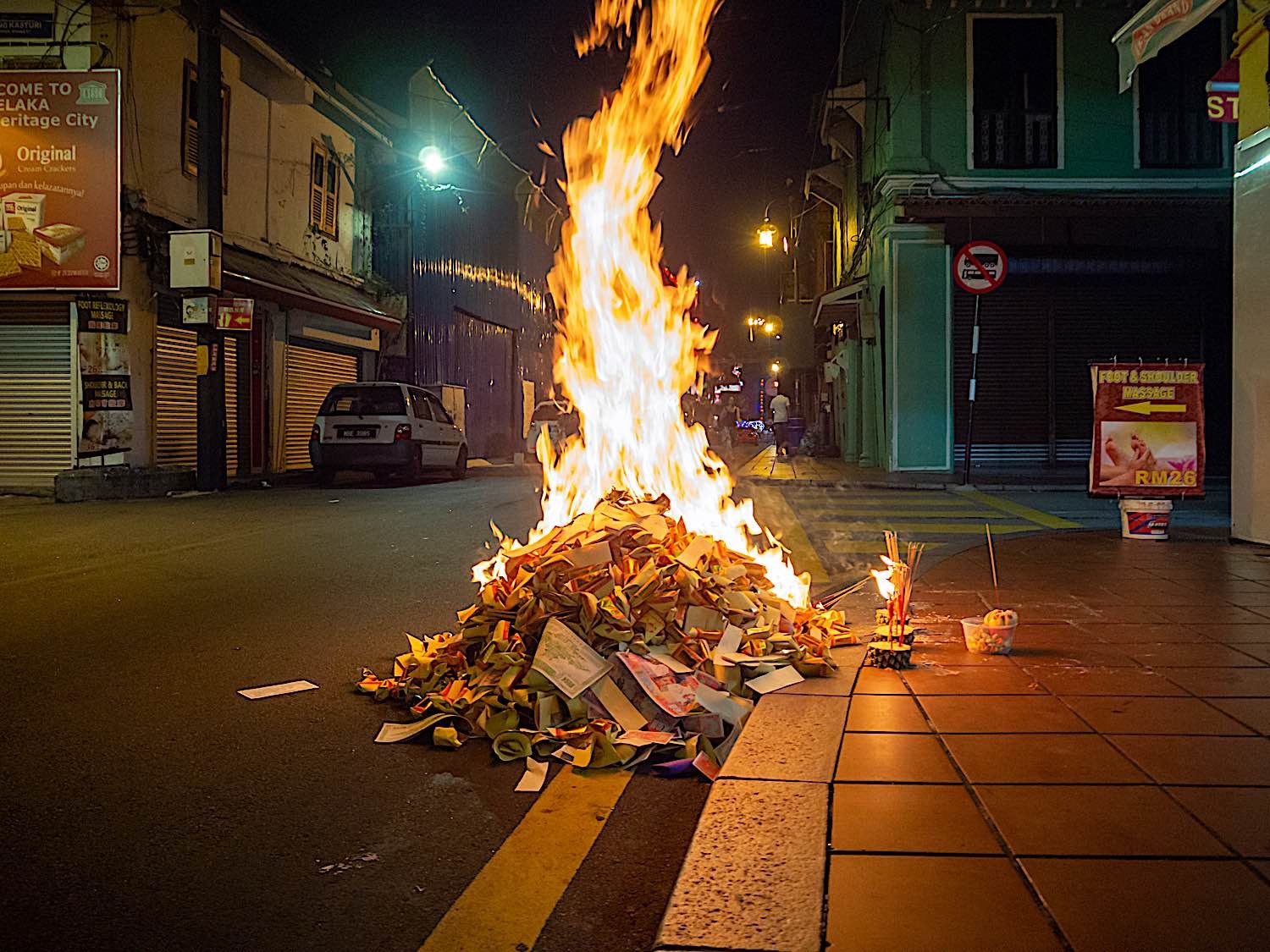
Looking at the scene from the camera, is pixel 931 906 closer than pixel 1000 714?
Yes

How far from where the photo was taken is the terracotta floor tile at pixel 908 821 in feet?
8.55

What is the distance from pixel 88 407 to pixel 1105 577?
15.3 meters

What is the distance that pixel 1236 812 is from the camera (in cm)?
277

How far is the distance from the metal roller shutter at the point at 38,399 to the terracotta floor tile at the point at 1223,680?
54.6 feet

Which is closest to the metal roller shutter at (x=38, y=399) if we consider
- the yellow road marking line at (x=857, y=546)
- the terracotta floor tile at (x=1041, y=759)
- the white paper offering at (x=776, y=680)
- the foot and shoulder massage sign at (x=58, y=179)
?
the foot and shoulder massage sign at (x=58, y=179)

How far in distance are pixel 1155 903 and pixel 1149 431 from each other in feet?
27.4

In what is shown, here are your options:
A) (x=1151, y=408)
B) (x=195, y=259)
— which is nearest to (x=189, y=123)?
(x=195, y=259)

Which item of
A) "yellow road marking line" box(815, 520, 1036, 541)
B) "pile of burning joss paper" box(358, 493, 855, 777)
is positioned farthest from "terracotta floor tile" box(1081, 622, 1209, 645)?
"yellow road marking line" box(815, 520, 1036, 541)

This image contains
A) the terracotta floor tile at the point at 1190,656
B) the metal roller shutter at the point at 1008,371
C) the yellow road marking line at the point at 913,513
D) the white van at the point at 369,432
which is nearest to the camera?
the terracotta floor tile at the point at 1190,656

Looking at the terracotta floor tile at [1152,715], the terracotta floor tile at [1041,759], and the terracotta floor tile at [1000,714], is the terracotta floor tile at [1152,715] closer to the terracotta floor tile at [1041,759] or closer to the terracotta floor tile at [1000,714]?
the terracotta floor tile at [1000,714]

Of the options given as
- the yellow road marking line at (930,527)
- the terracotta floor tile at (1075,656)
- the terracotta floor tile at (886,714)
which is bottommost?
the terracotta floor tile at (886,714)

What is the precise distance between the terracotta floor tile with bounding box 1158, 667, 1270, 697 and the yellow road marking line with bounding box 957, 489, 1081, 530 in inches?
267

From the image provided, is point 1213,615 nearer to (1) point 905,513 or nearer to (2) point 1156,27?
(2) point 1156,27

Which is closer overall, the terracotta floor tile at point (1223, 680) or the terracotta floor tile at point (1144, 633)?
the terracotta floor tile at point (1223, 680)
